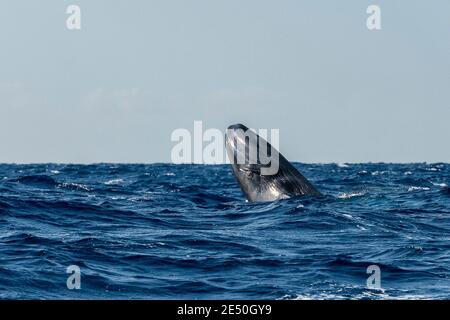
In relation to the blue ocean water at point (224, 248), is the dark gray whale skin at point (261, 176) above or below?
above

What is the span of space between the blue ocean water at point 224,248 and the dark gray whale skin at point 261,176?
0.51 metres

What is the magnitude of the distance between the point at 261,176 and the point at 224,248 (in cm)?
691

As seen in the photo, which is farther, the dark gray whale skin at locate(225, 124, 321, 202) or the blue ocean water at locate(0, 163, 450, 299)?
the dark gray whale skin at locate(225, 124, 321, 202)

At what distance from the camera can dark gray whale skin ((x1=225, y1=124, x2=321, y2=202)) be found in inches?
1008

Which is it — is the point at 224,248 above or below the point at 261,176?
below

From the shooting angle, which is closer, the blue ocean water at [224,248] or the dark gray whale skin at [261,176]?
the blue ocean water at [224,248]

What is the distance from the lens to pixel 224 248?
63.6 feet

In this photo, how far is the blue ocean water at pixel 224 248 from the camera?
50.7 feet

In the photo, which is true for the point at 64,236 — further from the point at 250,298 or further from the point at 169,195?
the point at 169,195

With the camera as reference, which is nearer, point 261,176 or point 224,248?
point 224,248

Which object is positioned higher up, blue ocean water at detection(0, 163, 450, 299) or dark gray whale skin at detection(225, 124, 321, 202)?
dark gray whale skin at detection(225, 124, 321, 202)

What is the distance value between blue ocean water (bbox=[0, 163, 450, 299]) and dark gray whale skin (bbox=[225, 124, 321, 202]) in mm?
515

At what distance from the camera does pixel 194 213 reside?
87.8ft

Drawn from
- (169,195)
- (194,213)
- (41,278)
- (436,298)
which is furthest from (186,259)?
(169,195)
